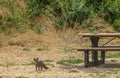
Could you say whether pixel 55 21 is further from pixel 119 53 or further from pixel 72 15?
pixel 119 53

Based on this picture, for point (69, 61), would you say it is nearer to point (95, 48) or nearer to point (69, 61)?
point (69, 61)

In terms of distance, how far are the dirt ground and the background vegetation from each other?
2.55 m

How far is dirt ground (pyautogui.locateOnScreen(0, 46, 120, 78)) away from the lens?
34.3 feet

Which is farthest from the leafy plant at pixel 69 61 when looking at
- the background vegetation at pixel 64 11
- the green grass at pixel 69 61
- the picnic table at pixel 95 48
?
the background vegetation at pixel 64 11

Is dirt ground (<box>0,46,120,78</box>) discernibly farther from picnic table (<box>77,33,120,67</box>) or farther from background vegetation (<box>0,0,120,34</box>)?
background vegetation (<box>0,0,120,34</box>)

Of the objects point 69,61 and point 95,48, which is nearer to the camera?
point 95,48

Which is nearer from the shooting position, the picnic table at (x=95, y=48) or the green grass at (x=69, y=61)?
the picnic table at (x=95, y=48)

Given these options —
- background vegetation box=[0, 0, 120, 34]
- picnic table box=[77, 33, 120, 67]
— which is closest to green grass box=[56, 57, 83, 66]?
picnic table box=[77, 33, 120, 67]

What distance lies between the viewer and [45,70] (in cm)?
1120

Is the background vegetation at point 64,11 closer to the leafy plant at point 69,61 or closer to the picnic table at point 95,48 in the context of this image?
the leafy plant at point 69,61

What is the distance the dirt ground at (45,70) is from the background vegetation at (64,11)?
100 inches

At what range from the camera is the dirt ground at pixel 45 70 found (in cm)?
1045

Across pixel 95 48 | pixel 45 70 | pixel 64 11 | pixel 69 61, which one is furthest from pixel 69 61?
pixel 64 11

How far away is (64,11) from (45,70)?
6918mm
